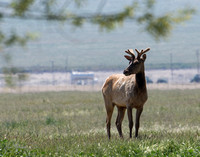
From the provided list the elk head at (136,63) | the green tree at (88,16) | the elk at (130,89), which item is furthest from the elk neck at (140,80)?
the green tree at (88,16)

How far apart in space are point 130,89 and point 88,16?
265 inches

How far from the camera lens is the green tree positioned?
6.88 meters

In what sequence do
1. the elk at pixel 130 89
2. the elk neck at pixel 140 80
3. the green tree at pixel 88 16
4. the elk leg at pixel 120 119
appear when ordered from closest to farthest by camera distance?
the green tree at pixel 88 16 → the elk at pixel 130 89 → the elk neck at pixel 140 80 → the elk leg at pixel 120 119

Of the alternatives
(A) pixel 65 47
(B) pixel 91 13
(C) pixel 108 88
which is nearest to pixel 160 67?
(A) pixel 65 47

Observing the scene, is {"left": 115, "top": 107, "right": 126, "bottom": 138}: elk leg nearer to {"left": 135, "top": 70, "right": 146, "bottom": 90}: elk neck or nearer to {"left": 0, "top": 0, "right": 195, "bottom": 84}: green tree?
{"left": 135, "top": 70, "right": 146, "bottom": 90}: elk neck

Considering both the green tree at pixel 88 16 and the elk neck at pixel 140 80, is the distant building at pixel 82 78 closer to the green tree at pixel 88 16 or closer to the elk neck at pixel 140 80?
the elk neck at pixel 140 80

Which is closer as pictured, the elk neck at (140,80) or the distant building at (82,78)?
the elk neck at (140,80)

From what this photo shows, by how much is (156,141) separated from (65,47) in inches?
4768

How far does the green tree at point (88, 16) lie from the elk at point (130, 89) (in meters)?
5.99

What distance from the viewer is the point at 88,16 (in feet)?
23.7

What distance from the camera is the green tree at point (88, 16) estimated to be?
6.88 meters

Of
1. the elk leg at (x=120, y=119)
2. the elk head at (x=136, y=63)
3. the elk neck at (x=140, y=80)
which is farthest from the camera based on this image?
the elk leg at (x=120, y=119)

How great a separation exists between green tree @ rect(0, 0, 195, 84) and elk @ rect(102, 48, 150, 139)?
599cm

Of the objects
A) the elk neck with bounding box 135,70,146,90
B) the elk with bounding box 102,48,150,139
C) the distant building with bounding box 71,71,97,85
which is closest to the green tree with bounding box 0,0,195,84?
the elk with bounding box 102,48,150,139
